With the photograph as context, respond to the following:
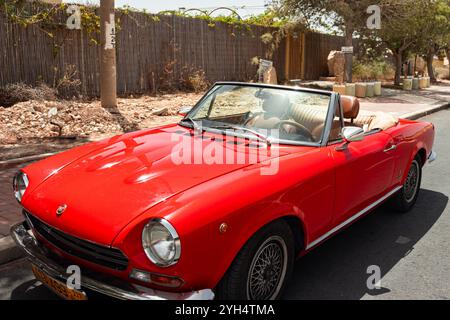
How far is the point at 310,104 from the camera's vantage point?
13.0 feet

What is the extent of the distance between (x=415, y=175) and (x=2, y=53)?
8.79 m

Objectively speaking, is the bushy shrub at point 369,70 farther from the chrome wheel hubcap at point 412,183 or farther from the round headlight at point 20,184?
the round headlight at point 20,184

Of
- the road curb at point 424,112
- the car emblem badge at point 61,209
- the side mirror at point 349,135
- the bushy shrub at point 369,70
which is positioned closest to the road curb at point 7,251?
the car emblem badge at point 61,209

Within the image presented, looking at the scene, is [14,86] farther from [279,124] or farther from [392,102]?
[392,102]

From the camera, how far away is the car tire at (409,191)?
489 cm

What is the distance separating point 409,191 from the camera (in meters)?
5.07

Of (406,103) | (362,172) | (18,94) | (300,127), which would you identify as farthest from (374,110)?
(300,127)

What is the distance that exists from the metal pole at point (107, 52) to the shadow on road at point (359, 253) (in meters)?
6.58

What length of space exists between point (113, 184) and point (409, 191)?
352cm


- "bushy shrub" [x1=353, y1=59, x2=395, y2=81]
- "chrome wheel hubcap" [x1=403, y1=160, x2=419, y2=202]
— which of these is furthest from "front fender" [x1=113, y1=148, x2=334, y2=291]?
"bushy shrub" [x1=353, y1=59, x2=395, y2=81]

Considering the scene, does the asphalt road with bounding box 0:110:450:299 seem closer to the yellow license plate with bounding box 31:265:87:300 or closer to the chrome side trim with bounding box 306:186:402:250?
the chrome side trim with bounding box 306:186:402:250

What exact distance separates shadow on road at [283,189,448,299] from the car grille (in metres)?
1.36

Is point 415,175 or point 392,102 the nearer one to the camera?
point 415,175

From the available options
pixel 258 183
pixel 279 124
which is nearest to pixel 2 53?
pixel 279 124
